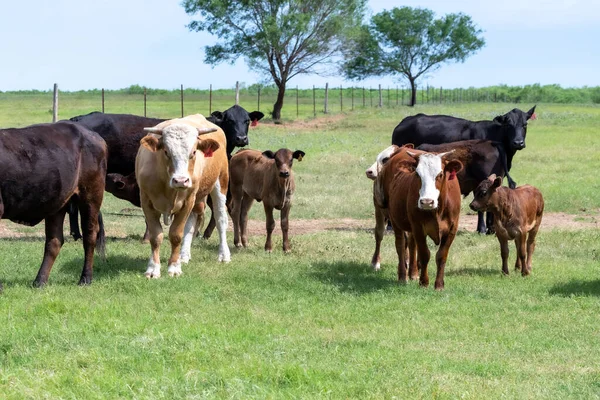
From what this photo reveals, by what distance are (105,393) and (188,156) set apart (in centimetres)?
496

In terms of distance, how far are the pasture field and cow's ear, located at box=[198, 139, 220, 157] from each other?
150cm

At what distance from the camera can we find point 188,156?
1109cm

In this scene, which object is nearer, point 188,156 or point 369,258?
point 188,156

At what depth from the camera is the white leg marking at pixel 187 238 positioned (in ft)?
41.4

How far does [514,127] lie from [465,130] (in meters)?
1.11

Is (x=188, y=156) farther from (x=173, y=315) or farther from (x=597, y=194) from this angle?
(x=597, y=194)

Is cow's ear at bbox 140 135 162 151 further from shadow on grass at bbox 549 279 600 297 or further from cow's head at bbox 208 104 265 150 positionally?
cow's head at bbox 208 104 265 150

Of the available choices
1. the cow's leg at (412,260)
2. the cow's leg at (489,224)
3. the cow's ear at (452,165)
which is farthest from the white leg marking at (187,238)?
the cow's leg at (489,224)

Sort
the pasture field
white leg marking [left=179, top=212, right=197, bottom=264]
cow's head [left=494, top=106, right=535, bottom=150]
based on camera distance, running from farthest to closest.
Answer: cow's head [left=494, top=106, right=535, bottom=150] < white leg marking [left=179, top=212, right=197, bottom=264] < the pasture field

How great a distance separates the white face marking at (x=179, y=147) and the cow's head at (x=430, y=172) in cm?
249

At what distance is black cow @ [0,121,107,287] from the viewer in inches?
396

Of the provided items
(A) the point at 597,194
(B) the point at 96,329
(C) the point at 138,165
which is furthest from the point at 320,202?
(B) the point at 96,329

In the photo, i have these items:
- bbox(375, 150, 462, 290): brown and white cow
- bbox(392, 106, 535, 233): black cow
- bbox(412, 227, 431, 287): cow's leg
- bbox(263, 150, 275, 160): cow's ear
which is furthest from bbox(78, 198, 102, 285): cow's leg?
bbox(392, 106, 535, 233): black cow

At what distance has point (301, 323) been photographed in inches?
356
